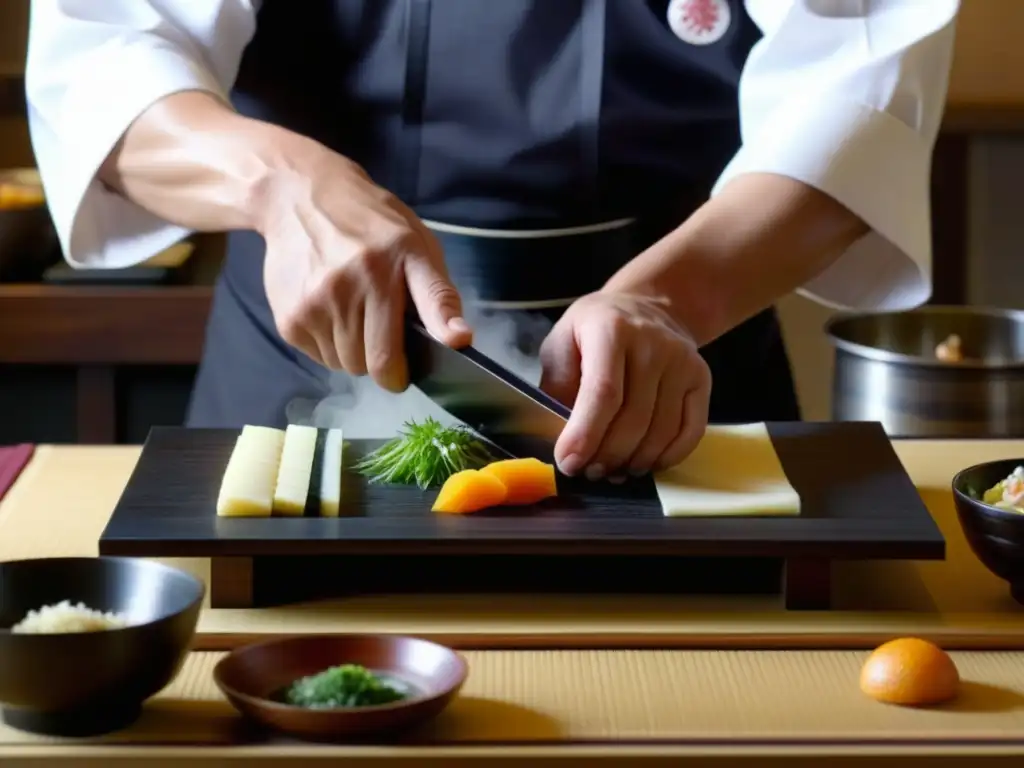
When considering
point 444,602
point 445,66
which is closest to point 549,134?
point 445,66

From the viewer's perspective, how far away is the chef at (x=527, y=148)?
5.09 ft

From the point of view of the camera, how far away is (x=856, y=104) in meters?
1.58

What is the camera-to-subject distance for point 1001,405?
6.52 feet

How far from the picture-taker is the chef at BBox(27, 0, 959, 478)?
155 cm

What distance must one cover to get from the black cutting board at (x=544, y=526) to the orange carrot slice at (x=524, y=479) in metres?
0.01

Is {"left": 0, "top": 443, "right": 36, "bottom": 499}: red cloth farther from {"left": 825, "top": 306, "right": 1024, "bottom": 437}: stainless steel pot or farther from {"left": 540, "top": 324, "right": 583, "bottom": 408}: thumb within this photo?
{"left": 825, "top": 306, "right": 1024, "bottom": 437}: stainless steel pot

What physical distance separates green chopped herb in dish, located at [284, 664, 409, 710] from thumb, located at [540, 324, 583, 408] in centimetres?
50

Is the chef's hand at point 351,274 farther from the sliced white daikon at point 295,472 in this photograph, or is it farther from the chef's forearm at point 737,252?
the chef's forearm at point 737,252

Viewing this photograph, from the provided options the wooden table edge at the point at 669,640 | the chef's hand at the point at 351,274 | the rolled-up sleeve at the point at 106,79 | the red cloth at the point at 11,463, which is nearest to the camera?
the wooden table edge at the point at 669,640

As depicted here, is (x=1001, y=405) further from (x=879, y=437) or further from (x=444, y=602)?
(x=444, y=602)

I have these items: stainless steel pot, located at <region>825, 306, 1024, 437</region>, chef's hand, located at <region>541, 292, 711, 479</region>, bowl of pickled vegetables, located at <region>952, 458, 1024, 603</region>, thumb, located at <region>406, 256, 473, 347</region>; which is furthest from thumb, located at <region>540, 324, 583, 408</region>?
stainless steel pot, located at <region>825, 306, 1024, 437</region>

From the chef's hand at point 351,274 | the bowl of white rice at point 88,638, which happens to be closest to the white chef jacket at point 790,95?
the chef's hand at point 351,274

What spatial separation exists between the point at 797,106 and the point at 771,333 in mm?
359

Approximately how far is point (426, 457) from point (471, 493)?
0.11m
